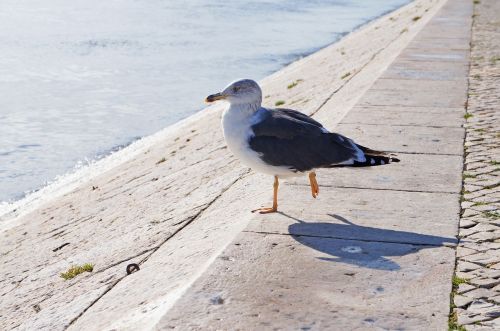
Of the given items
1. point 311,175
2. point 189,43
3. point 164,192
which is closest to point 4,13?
point 189,43

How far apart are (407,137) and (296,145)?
2.53 m

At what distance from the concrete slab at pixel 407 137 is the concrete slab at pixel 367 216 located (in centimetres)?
135

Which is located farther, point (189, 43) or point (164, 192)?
point (189, 43)

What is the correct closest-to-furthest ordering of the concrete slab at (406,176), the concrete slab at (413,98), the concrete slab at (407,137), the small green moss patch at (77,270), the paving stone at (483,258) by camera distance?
the paving stone at (483,258) < the concrete slab at (406,176) < the small green moss patch at (77,270) < the concrete slab at (407,137) < the concrete slab at (413,98)

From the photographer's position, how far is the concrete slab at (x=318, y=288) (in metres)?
4.20

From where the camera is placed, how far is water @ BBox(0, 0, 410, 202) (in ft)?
46.1

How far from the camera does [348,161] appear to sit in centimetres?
585

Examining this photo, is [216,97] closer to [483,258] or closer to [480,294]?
[483,258]

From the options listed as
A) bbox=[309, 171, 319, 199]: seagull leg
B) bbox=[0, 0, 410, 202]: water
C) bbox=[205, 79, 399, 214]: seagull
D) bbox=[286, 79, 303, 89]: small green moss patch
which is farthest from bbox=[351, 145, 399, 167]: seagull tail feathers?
bbox=[286, 79, 303, 89]: small green moss patch

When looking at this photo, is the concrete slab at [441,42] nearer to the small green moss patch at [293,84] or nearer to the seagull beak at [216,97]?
the small green moss patch at [293,84]

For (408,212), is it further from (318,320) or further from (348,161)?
(318,320)

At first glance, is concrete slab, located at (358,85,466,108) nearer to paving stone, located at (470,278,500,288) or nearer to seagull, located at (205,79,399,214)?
seagull, located at (205,79,399,214)

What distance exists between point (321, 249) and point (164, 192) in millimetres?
4443

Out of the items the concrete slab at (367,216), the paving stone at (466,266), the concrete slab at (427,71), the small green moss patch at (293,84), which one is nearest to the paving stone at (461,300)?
the paving stone at (466,266)
